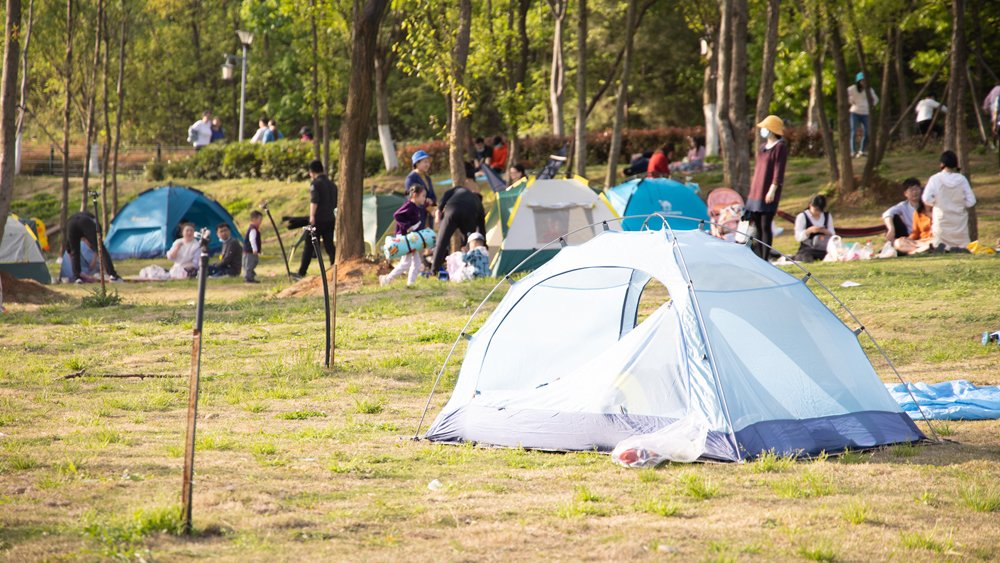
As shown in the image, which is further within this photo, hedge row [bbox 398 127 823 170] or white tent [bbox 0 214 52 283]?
hedge row [bbox 398 127 823 170]

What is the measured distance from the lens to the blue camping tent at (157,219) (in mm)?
24516

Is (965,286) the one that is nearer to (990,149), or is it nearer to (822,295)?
(822,295)

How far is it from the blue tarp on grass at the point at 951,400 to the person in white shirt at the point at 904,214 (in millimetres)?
7381

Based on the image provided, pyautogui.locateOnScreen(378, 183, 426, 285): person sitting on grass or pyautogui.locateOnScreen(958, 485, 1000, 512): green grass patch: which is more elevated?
pyautogui.locateOnScreen(378, 183, 426, 285): person sitting on grass

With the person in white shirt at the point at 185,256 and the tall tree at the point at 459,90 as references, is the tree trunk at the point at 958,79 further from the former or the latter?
the person in white shirt at the point at 185,256

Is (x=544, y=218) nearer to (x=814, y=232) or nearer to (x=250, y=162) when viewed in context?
(x=814, y=232)

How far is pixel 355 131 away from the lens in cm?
1590

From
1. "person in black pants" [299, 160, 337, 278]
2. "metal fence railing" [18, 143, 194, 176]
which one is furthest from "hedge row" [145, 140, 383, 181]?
"person in black pants" [299, 160, 337, 278]

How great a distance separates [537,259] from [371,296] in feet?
10.0

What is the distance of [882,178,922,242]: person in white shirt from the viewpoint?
15367 mm

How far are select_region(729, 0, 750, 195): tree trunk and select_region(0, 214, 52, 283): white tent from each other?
11.8m

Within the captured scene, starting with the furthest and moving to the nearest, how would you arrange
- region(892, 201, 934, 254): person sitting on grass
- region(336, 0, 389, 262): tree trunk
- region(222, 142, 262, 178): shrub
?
region(222, 142, 262, 178): shrub
region(336, 0, 389, 262): tree trunk
region(892, 201, 934, 254): person sitting on grass

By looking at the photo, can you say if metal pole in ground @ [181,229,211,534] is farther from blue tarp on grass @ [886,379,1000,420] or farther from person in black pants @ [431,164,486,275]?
person in black pants @ [431,164,486,275]

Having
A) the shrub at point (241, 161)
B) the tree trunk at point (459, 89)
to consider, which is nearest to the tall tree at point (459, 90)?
the tree trunk at point (459, 89)
